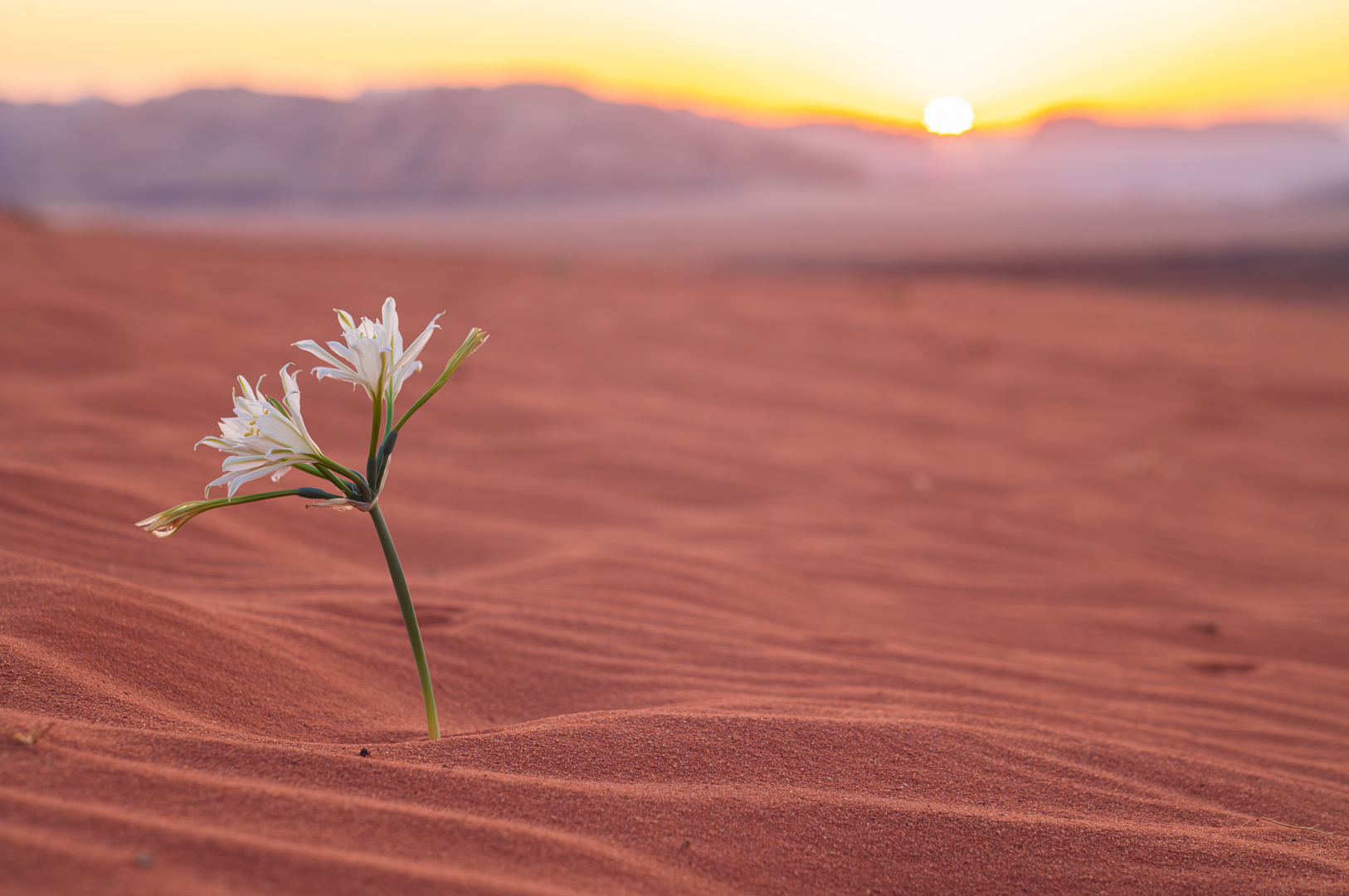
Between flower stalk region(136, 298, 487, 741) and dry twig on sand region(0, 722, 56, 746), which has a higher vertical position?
flower stalk region(136, 298, 487, 741)

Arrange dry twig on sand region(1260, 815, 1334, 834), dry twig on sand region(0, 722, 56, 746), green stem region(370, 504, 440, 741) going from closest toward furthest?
dry twig on sand region(0, 722, 56, 746), green stem region(370, 504, 440, 741), dry twig on sand region(1260, 815, 1334, 834)

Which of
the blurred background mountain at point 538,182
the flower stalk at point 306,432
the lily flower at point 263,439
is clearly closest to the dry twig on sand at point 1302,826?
the flower stalk at point 306,432

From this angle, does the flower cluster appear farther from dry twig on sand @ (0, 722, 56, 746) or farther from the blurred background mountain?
the blurred background mountain

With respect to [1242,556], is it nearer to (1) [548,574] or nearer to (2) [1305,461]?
(2) [1305,461]

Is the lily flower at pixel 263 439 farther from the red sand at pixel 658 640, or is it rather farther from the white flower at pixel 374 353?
the red sand at pixel 658 640

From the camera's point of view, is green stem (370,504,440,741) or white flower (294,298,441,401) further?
green stem (370,504,440,741)

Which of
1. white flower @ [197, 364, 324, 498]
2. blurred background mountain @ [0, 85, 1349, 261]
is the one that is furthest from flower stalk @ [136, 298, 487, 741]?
blurred background mountain @ [0, 85, 1349, 261]
